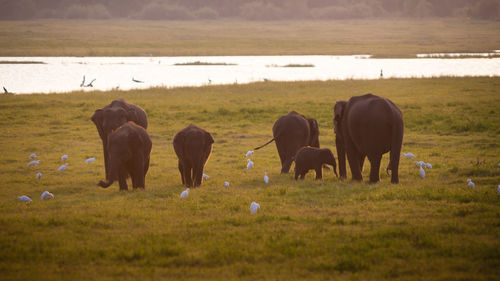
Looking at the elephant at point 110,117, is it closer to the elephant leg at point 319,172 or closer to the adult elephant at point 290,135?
the adult elephant at point 290,135

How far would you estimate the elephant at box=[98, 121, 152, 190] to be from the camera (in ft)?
41.7

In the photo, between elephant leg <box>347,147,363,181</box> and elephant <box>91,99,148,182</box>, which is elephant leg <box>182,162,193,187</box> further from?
elephant leg <box>347,147,363,181</box>

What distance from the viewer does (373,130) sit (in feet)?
42.3

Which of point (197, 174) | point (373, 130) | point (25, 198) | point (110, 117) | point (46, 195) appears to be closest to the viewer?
point (25, 198)

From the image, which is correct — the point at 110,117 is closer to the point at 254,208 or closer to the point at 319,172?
the point at 319,172

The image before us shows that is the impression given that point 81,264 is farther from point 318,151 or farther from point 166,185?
point 318,151

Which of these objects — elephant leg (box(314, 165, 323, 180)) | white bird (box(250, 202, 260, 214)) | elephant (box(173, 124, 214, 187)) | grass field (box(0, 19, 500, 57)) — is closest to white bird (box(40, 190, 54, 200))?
elephant (box(173, 124, 214, 187))

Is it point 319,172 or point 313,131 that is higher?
point 313,131

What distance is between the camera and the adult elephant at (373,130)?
12.8 metres

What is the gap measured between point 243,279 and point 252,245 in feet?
4.22

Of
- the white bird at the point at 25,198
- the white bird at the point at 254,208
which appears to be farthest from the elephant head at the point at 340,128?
the white bird at the point at 25,198

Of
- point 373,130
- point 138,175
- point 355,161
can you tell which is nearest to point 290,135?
point 355,161

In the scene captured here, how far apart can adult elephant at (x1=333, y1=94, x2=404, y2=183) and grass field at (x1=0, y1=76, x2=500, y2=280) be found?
0.65m

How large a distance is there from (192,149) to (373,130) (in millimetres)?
4174
